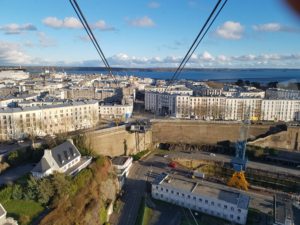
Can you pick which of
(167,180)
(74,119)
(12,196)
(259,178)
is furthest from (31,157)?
(259,178)

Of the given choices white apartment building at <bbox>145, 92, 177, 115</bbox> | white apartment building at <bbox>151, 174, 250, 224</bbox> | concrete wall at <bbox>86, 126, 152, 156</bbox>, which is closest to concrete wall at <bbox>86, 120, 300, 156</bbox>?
concrete wall at <bbox>86, 126, 152, 156</bbox>

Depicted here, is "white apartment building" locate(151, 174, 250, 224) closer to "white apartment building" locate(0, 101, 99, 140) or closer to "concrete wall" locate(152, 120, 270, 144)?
"concrete wall" locate(152, 120, 270, 144)

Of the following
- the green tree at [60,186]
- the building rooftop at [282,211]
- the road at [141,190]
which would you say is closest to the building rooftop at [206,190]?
the road at [141,190]

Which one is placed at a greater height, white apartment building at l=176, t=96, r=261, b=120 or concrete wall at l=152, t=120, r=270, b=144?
white apartment building at l=176, t=96, r=261, b=120

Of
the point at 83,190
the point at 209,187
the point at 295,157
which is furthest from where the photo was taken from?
the point at 295,157

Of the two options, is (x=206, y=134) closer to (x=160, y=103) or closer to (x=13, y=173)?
(x=160, y=103)

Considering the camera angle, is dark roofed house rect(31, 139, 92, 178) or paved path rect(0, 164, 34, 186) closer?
dark roofed house rect(31, 139, 92, 178)

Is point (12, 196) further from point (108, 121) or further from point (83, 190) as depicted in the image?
point (108, 121)
